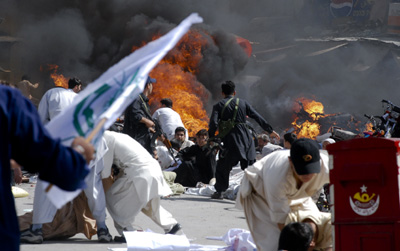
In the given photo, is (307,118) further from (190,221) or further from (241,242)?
(241,242)

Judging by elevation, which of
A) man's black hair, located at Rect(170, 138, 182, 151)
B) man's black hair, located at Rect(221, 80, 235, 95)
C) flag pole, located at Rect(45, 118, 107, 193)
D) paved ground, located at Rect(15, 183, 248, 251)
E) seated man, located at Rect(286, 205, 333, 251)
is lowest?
paved ground, located at Rect(15, 183, 248, 251)

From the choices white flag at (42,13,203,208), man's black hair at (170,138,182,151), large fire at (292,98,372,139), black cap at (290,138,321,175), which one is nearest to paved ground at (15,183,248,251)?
man's black hair at (170,138,182,151)

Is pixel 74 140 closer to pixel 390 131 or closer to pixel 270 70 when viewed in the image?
pixel 390 131

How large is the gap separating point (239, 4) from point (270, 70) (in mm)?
4998

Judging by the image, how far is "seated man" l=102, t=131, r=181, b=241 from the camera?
20.6 ft

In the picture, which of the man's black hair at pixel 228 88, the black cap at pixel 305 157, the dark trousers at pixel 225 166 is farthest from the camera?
the man's black hair at pixel 228 88

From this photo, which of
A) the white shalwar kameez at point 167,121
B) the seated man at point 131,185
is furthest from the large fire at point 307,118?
the seated man at point 131,185

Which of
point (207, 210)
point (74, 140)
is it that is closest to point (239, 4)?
point (207, 210)

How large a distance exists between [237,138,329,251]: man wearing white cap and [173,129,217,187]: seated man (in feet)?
19.3

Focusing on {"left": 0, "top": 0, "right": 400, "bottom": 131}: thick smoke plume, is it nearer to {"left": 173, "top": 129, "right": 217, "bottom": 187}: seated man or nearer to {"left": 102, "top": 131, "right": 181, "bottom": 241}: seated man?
{"left": 173, "top": 129, "right": 217, "bottom": 187}: seated man

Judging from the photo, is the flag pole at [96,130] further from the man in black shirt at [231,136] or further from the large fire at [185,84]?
the large fire at [185,84]

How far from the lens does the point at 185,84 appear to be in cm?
2150

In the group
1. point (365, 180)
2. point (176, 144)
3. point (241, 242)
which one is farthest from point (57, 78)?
point (365, 180)

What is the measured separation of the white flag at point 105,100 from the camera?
102 inches
